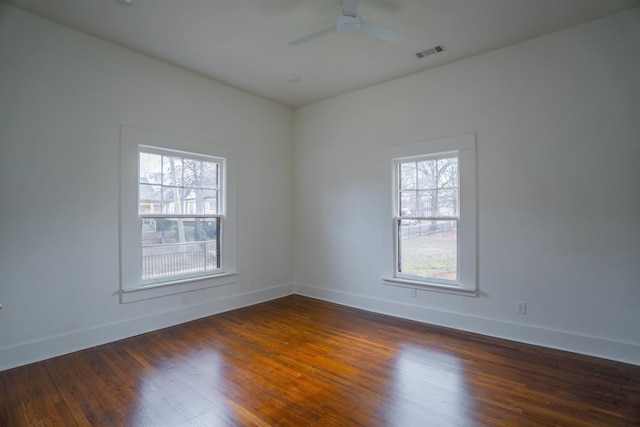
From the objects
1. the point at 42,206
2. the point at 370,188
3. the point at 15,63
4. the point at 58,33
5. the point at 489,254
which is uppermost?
the point at 58,33

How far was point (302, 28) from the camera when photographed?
307cm

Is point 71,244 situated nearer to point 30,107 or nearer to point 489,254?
point 30,107

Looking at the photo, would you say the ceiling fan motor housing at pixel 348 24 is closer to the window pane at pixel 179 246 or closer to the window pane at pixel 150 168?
the window pane at pixel 150 168

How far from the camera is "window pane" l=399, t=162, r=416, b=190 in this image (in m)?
4.10

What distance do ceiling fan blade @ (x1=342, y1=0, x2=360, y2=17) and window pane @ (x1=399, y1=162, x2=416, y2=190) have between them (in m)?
2.08

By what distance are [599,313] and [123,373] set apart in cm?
420

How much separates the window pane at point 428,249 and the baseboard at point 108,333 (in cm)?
225

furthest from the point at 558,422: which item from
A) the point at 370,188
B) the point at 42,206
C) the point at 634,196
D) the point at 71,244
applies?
the point at 42,206

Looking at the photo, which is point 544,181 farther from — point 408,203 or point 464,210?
point 408,203

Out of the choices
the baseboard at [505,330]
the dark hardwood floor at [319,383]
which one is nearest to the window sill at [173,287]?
the dark hardwood floor at [319,383]

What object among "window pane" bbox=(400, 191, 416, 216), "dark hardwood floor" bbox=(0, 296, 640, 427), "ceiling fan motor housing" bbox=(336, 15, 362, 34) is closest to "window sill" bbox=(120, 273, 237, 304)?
"dark hardwood floor" bbox=(0, 296, 640, 427)

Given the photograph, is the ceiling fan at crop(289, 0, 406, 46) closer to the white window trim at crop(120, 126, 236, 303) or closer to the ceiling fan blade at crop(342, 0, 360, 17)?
the ceiling fan blade at crop(342, 0, 360, 17)

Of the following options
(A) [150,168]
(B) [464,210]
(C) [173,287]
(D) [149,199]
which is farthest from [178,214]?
(B) [464,210]

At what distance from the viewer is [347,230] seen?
4.67 meters
